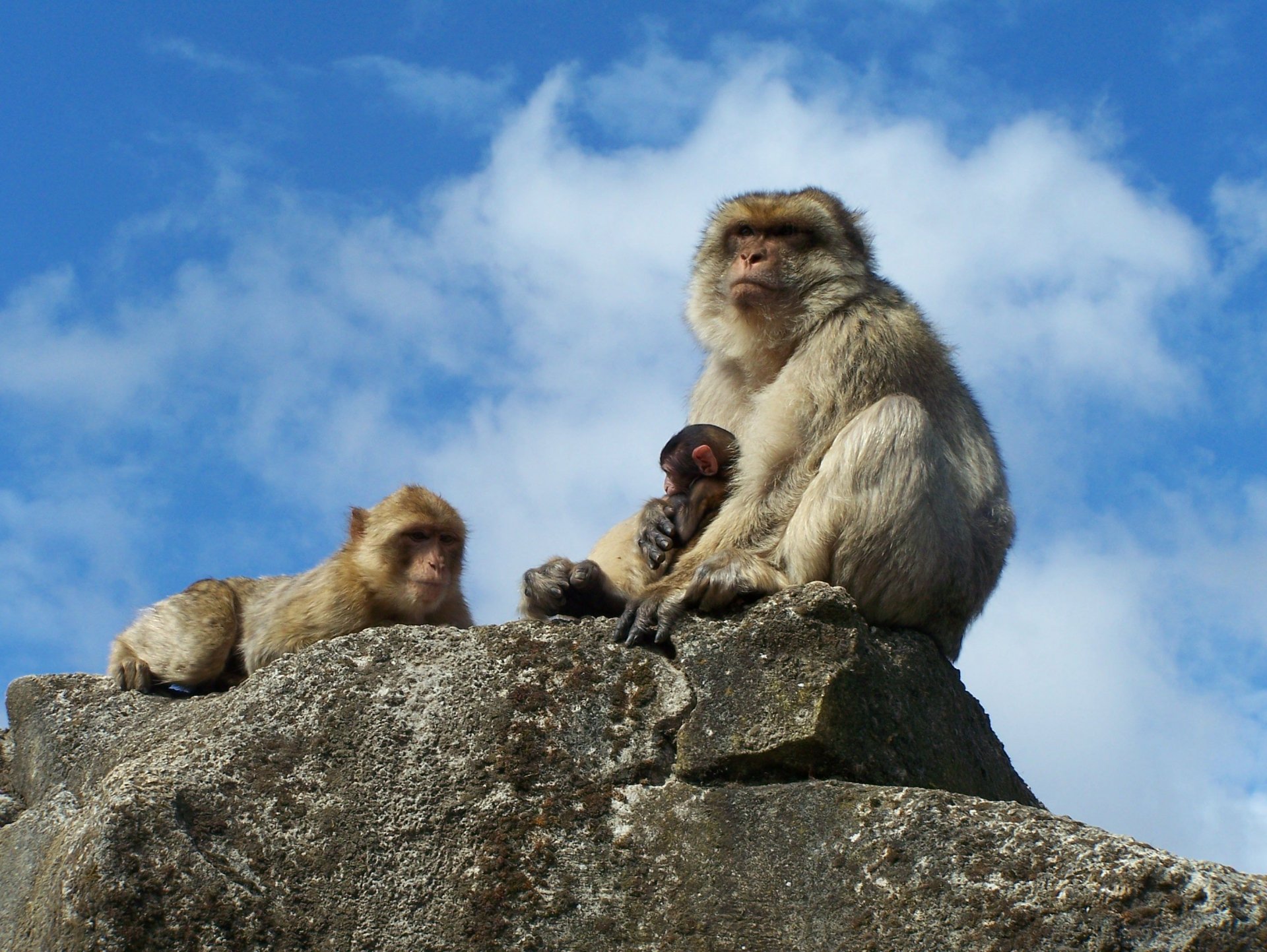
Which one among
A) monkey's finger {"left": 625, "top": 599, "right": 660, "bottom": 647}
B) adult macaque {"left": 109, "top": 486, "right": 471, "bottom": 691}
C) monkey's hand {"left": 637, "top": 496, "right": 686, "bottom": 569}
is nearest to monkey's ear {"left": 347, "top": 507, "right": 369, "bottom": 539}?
adult macaque {"left": 109, "top": 486, "right": 471, "bottom": 691}

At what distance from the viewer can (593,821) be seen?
13.5ft

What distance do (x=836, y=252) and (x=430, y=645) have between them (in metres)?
2.48

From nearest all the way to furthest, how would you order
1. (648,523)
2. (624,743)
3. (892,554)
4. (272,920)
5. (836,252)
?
(272,920), (624,743), (892,554), (648,523), (836,252)

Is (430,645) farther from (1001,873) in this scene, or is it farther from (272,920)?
(1001,873)

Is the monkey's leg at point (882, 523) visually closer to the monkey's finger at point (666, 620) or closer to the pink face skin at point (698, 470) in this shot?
the monkey's finger at point (666, 620)

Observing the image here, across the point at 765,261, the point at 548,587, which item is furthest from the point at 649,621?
the point at 765,261

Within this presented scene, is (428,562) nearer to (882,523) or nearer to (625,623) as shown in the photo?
(625,623)

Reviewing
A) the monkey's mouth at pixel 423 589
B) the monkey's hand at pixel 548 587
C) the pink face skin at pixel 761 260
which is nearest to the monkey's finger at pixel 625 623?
the monkey's hand at pixel 548 587

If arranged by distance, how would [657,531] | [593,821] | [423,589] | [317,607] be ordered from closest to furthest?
[593,821] < [657,531] < [317,607] < [423,589]

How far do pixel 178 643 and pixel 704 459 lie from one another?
2258 mm

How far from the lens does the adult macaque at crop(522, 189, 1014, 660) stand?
4816mm

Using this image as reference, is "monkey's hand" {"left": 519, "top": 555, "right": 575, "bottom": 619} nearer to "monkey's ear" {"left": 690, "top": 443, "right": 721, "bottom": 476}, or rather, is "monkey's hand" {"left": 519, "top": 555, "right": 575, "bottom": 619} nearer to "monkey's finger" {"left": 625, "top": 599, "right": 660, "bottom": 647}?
"monkey's finger" {"left": 625, "top": 599, "right": 660, "bottom": 647}

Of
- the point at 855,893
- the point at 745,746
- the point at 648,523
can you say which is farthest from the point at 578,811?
the point at 648,523

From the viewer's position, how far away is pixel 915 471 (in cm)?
487
